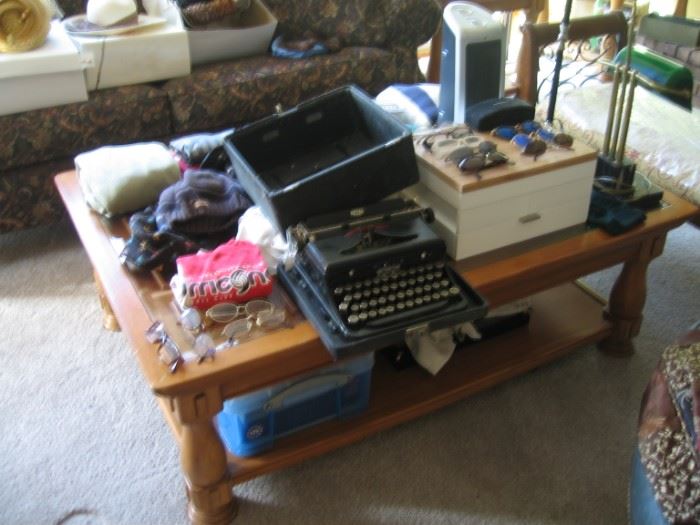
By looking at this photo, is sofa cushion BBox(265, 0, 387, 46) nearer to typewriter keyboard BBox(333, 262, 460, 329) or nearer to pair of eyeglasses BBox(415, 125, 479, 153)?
pair of eyeglasses BBox(415, 125, 479, 153)

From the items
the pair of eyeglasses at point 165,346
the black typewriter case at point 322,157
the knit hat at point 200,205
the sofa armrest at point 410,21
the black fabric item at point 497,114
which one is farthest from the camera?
the sofa armrest at point 410,21

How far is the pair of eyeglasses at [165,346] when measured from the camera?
1.11 meters

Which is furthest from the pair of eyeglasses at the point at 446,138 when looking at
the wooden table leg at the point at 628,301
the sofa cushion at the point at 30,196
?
the sofa cushion at the point at 30,196

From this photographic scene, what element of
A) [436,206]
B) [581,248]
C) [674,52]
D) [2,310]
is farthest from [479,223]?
[674,52]

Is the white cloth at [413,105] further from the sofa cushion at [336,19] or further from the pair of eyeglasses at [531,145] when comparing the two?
the sofa cushion at [336,19]

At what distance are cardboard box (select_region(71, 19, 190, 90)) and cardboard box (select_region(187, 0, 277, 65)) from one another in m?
0.09

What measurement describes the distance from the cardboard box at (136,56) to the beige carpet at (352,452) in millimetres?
773

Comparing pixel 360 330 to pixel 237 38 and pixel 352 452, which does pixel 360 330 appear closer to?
pixel 352 452

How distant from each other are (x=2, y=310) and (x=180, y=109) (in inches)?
31.1

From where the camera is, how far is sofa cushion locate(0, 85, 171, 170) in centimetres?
201

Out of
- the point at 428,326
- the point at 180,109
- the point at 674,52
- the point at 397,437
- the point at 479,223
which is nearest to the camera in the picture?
the point at 428,326

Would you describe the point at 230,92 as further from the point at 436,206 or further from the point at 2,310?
the point at 436,206

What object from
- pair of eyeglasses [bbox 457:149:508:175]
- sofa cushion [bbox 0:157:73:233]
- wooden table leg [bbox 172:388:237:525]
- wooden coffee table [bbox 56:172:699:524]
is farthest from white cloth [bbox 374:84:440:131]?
sofa cushion [bbox 0:157:73:233]

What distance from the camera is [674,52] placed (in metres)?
2.55
